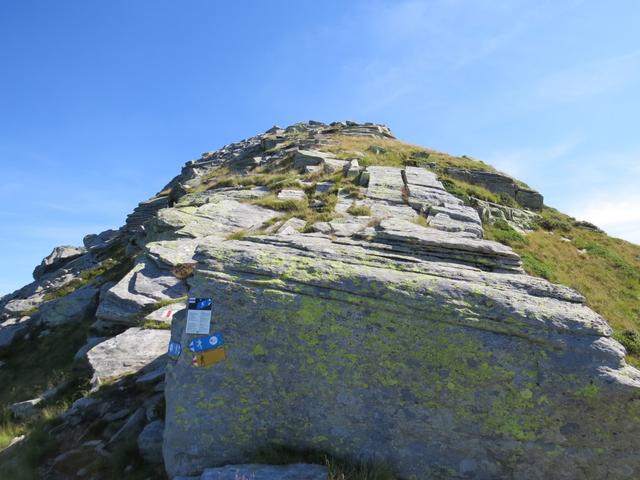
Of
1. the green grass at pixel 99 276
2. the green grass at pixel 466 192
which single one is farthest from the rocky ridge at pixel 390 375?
the green grass at pixel 466 192

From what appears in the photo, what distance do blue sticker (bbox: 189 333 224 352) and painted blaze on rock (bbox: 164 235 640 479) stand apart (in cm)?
16

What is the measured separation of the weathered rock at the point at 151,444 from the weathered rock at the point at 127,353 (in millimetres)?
3252

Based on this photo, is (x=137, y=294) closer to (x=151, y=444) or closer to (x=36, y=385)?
(x=36, y=385)

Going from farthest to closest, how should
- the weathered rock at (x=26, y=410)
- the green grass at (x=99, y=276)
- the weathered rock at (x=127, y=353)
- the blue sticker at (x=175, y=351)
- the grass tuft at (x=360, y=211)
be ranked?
the green grass at (x=99, y=276) → the grass tuft at (x=360, y=211) → the weathered rock at (x=127, y=353) → the weathered rock at (x=26, y=410) → the blue sticker at (x=175, y=351)

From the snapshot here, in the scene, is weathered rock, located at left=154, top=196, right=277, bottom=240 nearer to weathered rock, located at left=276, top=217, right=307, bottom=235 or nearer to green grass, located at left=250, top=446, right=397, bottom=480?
weathered rock, located at left=276, top=217, right=307, bottom=235

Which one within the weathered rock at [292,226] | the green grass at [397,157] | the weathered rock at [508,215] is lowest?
the weathered rock at [292,226]

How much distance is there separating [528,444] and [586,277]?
18.5 meters

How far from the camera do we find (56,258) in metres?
45.3

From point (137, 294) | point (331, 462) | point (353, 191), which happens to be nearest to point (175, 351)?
point (331, 462)

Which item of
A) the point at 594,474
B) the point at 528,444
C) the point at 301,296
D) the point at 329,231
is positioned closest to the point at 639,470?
the point at 594,474

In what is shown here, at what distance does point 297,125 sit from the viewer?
75.5 m

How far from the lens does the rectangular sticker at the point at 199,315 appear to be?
23.1 ft

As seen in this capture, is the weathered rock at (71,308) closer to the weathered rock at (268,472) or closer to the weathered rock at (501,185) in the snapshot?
the weathered rock at (268,472)

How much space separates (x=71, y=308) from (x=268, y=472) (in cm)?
1675
